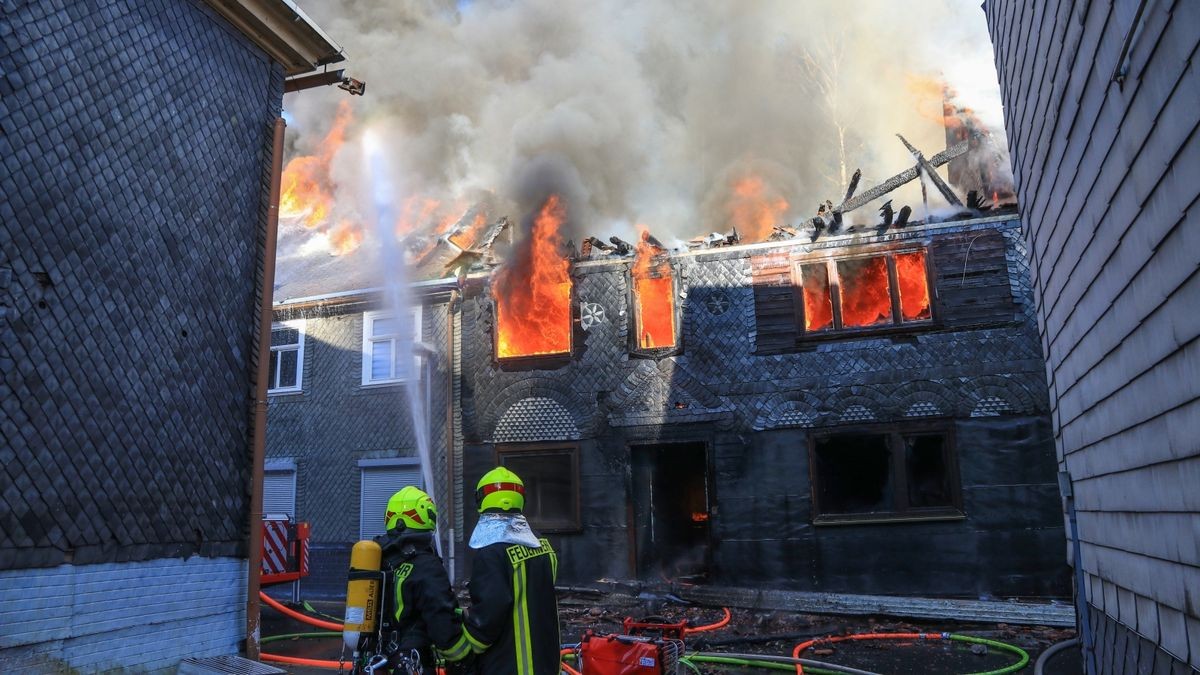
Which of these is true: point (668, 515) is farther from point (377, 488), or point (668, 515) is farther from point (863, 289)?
point (377, 488)

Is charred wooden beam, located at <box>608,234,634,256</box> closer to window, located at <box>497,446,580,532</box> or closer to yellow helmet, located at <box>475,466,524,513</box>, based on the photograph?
window, located at <box>497,446,580,532</box>

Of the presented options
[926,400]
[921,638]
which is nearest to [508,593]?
[921,638]

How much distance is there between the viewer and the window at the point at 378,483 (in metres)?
15.5

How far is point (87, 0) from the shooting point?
622cm

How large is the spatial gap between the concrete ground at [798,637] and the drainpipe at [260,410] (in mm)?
1119

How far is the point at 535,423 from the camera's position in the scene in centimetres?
1475

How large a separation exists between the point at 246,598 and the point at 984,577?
10279mm

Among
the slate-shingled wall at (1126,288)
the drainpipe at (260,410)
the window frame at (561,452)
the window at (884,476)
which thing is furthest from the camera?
the window frame at (561,452)

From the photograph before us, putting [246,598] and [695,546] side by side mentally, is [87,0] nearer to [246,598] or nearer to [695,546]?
[246,598]

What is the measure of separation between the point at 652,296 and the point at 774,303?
7.33 ft

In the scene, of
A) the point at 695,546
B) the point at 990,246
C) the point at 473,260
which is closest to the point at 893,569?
the point at 695,546

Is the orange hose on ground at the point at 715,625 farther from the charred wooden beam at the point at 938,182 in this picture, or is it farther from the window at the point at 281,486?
the window at the point at 281,486

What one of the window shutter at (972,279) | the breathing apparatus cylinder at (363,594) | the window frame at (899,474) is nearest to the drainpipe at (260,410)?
the breathing apparatus cylinder at (363,594)

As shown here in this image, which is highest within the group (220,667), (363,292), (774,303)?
(363,292)
